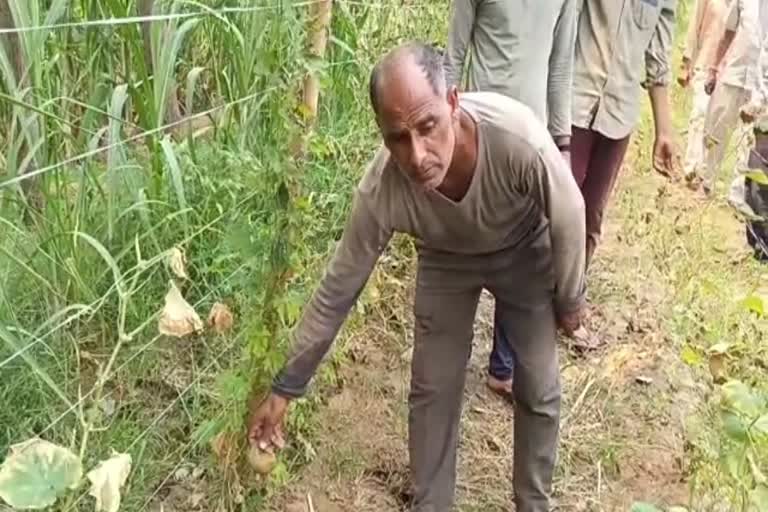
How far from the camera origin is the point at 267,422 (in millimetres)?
2307

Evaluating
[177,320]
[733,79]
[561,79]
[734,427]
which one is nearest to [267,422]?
[177,320]

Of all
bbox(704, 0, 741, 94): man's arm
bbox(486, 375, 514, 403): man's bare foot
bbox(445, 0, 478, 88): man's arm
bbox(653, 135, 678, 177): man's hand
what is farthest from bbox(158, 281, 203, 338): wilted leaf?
bbox(704, 0, 741, 94): man's arm

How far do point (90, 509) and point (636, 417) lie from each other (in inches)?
72.5

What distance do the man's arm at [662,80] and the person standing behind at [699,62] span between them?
1.09 m

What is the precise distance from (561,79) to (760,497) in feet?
4.88

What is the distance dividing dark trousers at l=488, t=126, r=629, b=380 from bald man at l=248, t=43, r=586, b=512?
0.63 meters

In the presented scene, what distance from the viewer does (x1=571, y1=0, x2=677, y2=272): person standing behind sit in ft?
11.1

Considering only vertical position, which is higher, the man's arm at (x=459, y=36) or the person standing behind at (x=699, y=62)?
the man's arm at (x=459, y=36)

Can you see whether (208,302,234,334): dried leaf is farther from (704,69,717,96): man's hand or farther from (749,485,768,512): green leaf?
(704,69,717,96): man's hand

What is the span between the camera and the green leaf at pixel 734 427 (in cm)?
197

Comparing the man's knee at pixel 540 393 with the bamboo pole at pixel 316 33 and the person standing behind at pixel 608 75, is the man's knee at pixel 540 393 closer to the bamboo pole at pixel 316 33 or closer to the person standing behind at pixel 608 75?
the bamboo pole at pixel 316 33

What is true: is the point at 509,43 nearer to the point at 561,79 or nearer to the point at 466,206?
the point at 561,79

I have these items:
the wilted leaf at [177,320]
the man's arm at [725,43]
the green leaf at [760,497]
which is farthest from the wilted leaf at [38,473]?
the man's arm at [725,43]

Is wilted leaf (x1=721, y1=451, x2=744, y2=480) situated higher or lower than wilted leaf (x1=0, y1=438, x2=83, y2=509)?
lower
